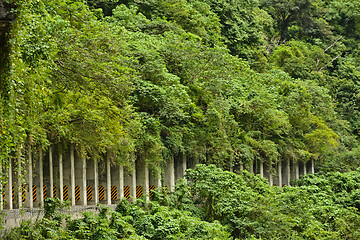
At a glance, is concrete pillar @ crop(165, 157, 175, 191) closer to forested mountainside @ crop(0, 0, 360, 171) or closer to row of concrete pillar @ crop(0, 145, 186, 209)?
row of concrete pillar @ crop(0, 145, 186, 209)

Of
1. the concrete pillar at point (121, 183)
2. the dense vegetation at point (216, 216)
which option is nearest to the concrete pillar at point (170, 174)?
the dense vegetation at point (216, 216)

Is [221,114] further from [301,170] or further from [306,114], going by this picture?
[301,170]

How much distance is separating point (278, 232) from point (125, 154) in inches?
253

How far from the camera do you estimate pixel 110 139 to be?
870 inches

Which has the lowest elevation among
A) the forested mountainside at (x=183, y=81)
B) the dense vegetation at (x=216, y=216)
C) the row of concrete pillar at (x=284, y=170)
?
the dense vegetation at (x=216, y=216)

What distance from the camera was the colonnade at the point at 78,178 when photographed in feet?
70.4

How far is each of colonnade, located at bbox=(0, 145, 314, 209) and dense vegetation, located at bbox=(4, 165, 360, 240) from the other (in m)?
1.42

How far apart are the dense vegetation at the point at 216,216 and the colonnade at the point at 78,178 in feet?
4.66

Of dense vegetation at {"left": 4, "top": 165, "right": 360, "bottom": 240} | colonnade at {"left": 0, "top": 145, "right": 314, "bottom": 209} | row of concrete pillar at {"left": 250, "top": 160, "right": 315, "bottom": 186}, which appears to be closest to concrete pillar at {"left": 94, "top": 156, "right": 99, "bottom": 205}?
colonnade at {"left": 0, "top": 145, "right": 314, "bottom": 209}

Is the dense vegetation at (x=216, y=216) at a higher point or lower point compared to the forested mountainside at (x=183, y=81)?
lower

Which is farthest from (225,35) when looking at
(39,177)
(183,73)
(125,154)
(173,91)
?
(39,177)

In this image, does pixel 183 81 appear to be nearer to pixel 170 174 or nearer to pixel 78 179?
pixel 170 174

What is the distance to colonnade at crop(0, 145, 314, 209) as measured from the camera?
21453mm

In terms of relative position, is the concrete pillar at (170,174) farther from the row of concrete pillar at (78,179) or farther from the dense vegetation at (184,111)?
the dense vegetation at (184,111)
